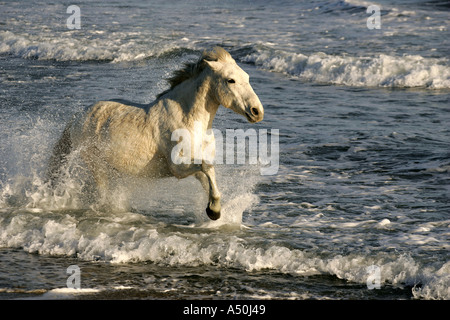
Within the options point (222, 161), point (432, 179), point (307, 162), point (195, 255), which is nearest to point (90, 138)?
point (195, 255)

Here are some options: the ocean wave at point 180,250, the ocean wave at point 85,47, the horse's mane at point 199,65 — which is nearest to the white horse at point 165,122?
the horse's mane at point 199,65

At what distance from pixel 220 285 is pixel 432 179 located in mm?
3745

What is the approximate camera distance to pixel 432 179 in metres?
8.40

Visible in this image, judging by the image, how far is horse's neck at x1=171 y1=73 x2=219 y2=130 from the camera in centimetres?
639

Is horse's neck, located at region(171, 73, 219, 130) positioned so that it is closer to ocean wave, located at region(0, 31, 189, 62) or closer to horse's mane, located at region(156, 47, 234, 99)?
horse's mane, located at region(156, 47, 234, 99)

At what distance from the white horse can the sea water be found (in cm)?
34

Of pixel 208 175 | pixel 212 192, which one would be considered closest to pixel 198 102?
Result: pixel 208 175

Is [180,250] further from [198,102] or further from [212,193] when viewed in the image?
[198,102]

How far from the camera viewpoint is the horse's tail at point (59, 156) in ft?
23.8

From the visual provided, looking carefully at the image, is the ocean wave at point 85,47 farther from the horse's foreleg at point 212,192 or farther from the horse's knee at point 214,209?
the horse's knee at point 214,209

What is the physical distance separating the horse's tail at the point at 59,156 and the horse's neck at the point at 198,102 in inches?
55.3

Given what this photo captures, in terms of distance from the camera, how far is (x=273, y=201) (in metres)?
7.80

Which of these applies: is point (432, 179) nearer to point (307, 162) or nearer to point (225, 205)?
point (307, 162)
